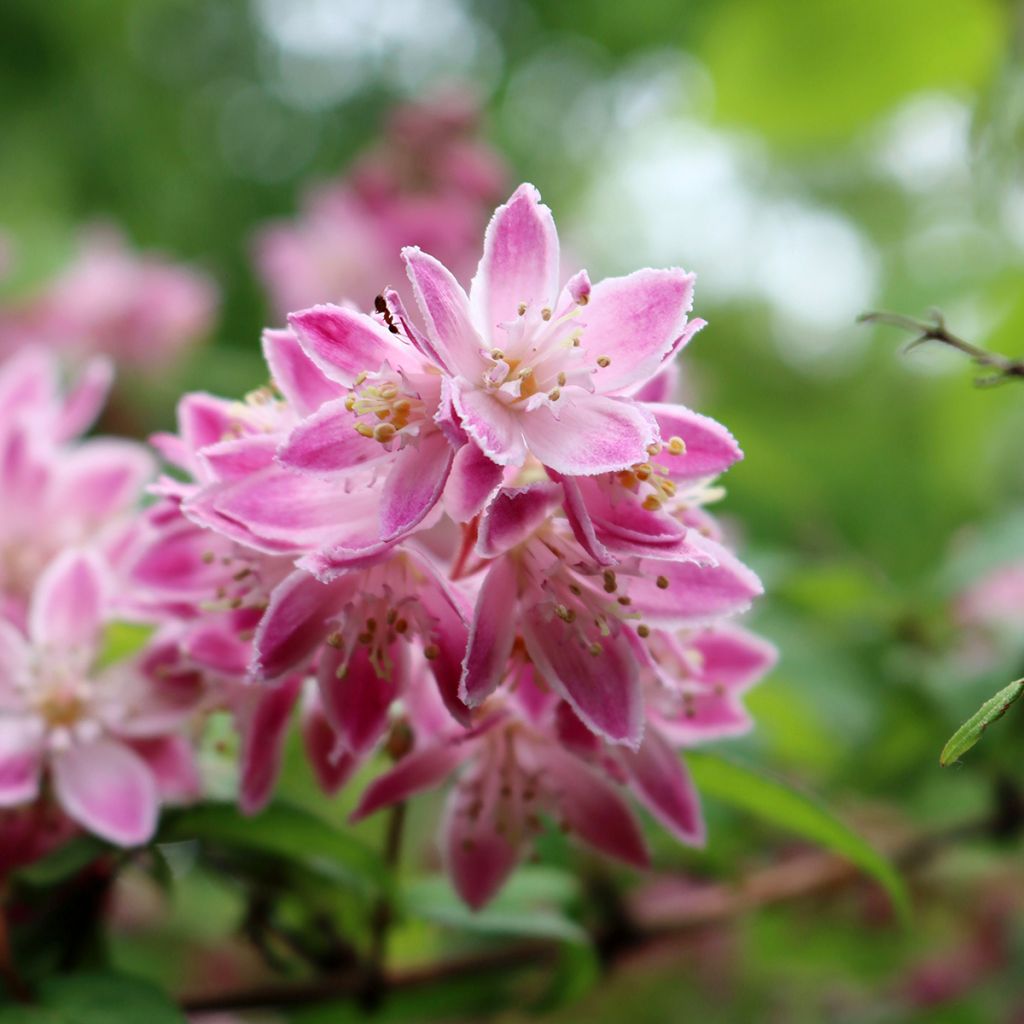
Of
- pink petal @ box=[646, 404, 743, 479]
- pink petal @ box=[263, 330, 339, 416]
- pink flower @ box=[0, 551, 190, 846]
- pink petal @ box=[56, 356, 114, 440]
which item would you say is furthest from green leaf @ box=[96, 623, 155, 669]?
pink petal @ box=[646, 404, 743, 479]

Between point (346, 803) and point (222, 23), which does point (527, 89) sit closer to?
point (222, 23)

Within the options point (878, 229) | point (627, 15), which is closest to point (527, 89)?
point (627, 15)

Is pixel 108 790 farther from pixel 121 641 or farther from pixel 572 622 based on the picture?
pixel 572 622

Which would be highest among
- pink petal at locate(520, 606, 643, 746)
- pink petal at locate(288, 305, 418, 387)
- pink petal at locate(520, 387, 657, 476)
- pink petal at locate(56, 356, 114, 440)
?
→ pink petal at locate(288, 305, 418, 387)

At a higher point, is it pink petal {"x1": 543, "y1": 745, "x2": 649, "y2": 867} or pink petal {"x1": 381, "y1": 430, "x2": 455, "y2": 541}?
pink petal {"x1": 381, "y1": 430, "x2": 455, "y2": 541}

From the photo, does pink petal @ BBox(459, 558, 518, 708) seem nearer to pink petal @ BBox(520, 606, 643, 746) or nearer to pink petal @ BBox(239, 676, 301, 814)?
pink petal @ BBox(520, 606, 643, 746)

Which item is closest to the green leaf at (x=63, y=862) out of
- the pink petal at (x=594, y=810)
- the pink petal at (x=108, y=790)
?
the pink petal at (x=108, y=790)

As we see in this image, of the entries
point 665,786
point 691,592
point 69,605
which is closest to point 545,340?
point 691,592
